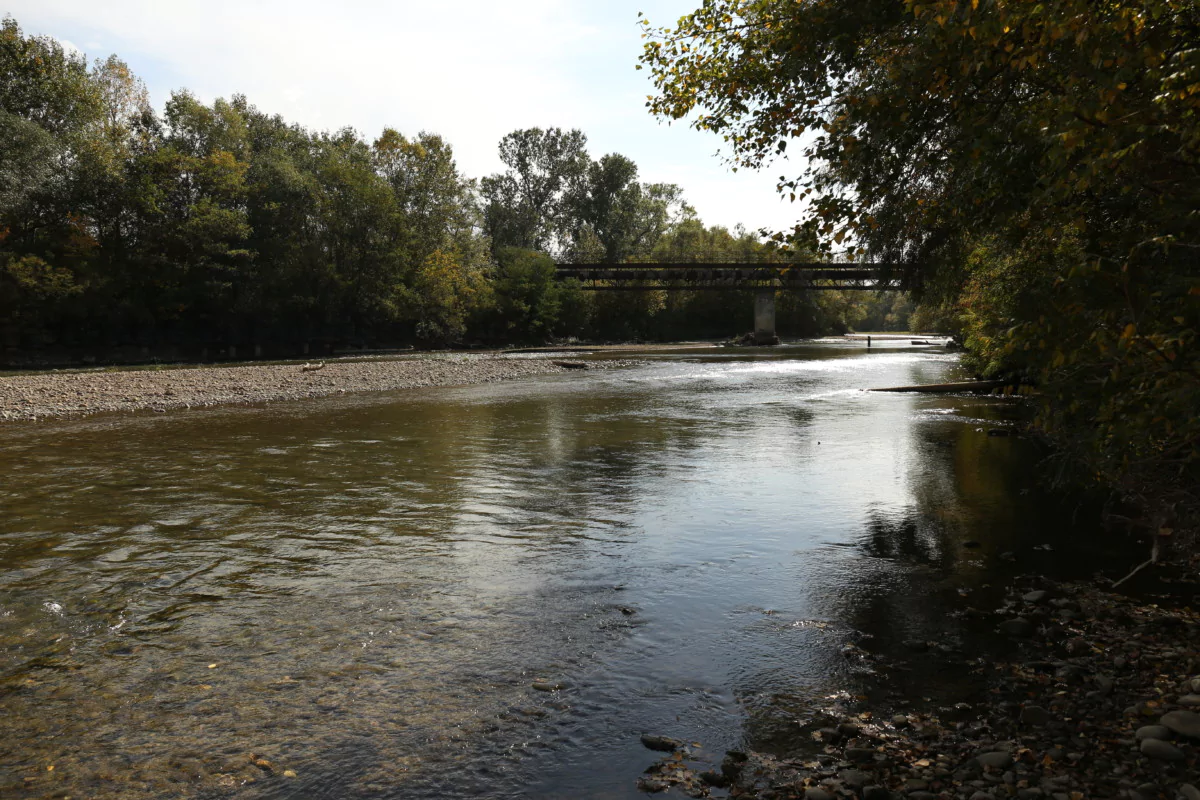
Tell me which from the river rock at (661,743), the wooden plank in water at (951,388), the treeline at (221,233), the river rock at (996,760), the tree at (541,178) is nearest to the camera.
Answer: the river rock at (996,760)

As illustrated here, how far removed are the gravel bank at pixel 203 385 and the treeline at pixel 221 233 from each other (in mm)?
18580

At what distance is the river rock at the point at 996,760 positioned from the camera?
454 cm

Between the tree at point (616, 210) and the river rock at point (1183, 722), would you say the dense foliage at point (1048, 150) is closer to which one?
the river rock at point (1183, 722)

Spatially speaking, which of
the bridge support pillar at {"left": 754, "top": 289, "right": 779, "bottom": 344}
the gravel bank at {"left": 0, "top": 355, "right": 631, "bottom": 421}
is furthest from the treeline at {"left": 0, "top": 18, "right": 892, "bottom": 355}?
the bridge support pillar at {"left": 754, "top": 289, "right": 779, "bottom": 344}

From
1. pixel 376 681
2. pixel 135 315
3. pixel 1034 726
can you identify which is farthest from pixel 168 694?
pixel 135 315

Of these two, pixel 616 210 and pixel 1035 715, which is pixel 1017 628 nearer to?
pixel 1035 715

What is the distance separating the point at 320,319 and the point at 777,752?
6892cm

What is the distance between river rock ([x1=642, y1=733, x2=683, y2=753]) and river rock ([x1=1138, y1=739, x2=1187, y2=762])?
2.86m

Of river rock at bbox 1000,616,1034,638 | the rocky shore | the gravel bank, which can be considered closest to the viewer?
the rocky shore

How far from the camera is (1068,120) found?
4891 millimetres

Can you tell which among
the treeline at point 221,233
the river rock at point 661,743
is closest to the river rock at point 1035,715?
the river rock at point 661,743

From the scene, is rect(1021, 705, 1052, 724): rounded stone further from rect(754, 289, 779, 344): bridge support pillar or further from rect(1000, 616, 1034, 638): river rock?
rect(754, 289, 779, 344): bridge support pillar

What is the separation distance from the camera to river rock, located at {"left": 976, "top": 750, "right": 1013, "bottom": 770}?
14.9 ft

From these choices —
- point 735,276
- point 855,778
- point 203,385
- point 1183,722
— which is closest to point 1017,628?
point 1183,722
